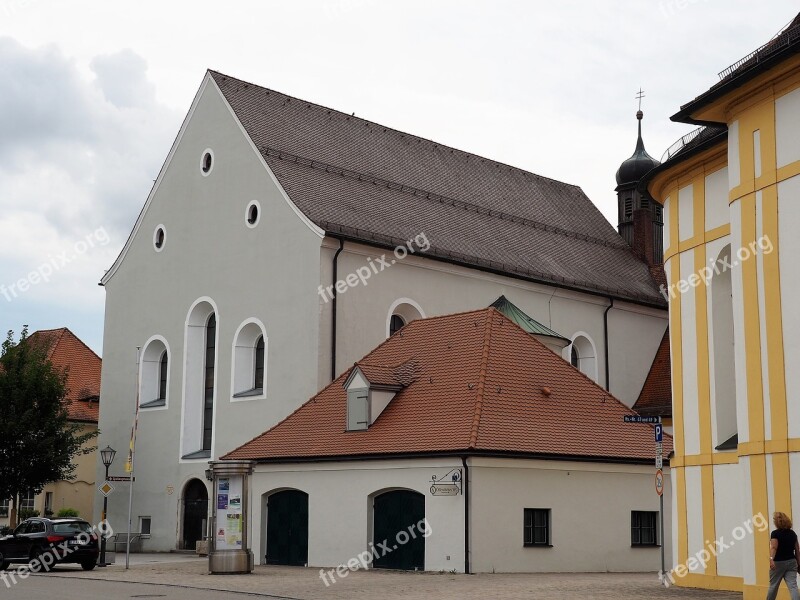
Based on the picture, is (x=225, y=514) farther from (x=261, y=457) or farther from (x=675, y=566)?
(x=675, y=566)

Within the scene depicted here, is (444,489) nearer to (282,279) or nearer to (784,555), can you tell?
(784,555)

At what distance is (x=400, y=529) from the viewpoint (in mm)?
23953

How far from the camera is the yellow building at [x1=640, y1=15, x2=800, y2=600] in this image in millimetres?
14836

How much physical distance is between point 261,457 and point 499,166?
2081cm

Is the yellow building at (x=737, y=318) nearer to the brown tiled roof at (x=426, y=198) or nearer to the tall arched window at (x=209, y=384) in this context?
the brown tiled roof at (x=426, y=198)

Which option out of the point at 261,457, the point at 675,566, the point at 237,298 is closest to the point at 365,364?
the point at 261,457

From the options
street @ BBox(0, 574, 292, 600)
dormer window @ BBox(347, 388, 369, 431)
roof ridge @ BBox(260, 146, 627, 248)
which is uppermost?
roof ridge @ BBox(260, 146, 627, 248)

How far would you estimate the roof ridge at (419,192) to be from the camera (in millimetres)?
34281

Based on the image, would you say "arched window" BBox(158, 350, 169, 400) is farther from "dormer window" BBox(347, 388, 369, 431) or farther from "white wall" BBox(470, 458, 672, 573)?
"white wall" BBox(470, 458, 672, 573)

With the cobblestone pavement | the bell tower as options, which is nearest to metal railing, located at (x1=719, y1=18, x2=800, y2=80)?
→ the cobblestone pavement

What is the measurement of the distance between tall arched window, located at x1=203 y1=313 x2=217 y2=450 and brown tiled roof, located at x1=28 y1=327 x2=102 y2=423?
1289 cm

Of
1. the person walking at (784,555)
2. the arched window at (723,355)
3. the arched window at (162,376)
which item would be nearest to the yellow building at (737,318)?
the arched window at (723,355)

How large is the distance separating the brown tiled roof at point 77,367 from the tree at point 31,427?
708 centimetres

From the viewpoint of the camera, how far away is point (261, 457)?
26.9 metres
